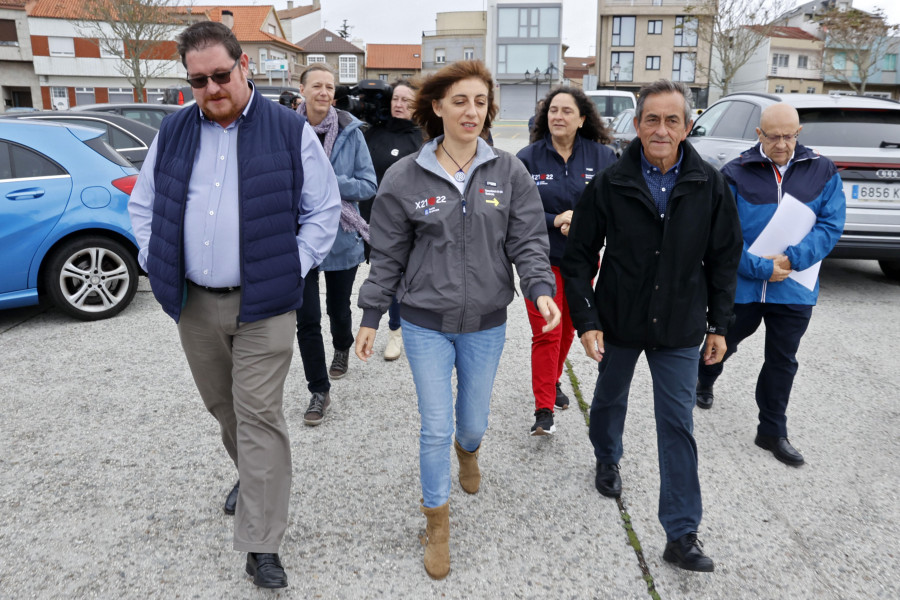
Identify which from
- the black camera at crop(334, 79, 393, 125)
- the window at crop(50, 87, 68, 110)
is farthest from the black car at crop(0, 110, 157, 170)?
the window at crop(50, 87, 68, 110)

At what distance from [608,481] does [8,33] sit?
5743 cm

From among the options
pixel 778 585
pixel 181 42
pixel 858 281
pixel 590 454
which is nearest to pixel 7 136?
pixel 181 42

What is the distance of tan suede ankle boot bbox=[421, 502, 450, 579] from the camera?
2684mm

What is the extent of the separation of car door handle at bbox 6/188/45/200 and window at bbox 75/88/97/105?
5137 centimetres

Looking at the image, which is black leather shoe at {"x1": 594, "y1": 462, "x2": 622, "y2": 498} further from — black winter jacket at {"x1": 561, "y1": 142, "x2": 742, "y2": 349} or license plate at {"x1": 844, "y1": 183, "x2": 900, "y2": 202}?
license plate at {"x1": 844, "y1": 183, "x2": 900, "y2": 202}

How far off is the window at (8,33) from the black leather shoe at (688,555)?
57539 mm

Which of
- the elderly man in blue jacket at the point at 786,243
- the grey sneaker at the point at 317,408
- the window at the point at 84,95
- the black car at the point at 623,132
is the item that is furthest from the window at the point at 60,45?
the elderly man in blue jacket at the point at 786,243

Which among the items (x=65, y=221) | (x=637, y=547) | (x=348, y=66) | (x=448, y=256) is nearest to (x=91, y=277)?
(x=65, y=221)

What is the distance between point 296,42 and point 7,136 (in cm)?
7883

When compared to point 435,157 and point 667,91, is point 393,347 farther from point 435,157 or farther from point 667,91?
point 667,91

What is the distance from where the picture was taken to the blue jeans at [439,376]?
2752 millimetres

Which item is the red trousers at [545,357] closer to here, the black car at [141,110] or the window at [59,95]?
the black car at [141,110]

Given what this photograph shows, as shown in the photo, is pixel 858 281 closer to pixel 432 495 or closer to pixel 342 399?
pixel 342 399

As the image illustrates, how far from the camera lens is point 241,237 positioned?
2566 millimetres
